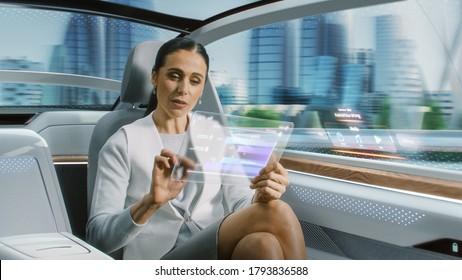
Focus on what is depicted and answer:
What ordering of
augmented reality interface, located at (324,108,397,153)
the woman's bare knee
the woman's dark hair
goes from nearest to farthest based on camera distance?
the woman's bare knee
the woman's dark hair
augmented reality interface, located at (324,108,397,153)

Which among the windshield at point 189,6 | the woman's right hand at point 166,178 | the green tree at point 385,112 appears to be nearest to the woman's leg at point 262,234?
the woman's right hand at point 166,178

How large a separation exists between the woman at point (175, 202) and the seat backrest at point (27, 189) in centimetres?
9

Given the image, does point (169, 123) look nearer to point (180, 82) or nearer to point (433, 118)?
point (180, 82)

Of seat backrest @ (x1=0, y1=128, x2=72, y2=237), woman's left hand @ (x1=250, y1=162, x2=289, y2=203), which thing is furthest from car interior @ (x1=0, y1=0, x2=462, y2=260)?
woman's left hand @ (x1=250, y1=162, x2=289, y2=203)

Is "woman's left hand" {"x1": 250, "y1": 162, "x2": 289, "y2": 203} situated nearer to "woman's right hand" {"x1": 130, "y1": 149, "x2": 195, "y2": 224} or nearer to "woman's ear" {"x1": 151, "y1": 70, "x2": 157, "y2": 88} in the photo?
"woman's right hand" {"x1": 130, "y1": 149, "x2": 195, "y2": 224}

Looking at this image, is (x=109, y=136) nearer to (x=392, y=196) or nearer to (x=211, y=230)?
(x=211, y=230)

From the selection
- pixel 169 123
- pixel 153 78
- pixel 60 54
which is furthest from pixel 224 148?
pixel 60 54

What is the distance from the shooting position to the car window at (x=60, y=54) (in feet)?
5.21

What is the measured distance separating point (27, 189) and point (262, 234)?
55cm

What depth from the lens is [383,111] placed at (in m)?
1.68

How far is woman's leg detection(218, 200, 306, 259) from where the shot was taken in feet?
4.68

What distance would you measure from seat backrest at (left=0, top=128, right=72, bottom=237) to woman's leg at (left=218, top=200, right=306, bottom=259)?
380 mm

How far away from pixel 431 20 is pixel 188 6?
2.01 ft

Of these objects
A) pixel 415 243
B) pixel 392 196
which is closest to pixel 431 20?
pixel 392 196
